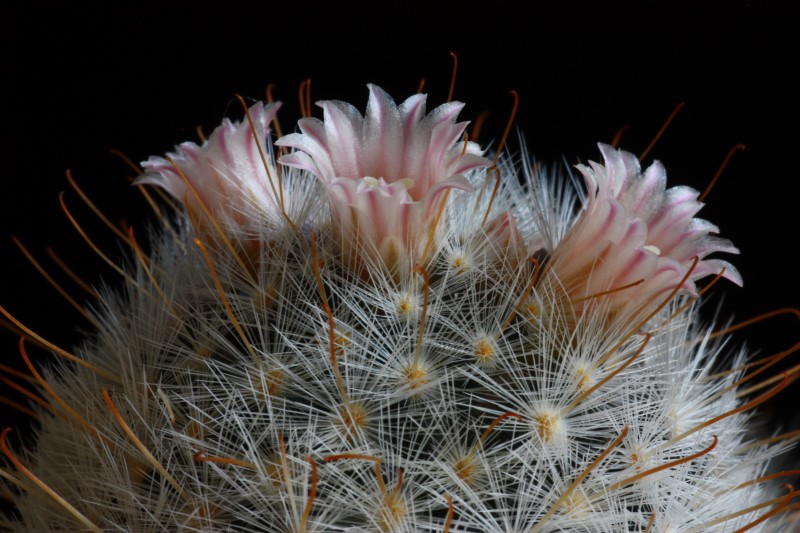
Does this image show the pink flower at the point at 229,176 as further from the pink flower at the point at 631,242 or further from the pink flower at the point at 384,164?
the pink flower at the point at 631,242

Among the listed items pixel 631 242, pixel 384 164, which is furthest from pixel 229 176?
A: pixel 631 242

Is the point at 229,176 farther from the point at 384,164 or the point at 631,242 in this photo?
the point at 631,242

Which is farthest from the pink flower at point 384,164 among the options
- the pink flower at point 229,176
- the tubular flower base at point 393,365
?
the pink flower at point 229,176

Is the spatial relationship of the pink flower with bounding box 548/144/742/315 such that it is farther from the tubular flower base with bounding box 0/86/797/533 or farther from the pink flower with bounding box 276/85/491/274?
the pink flower with bounding box 276/85/491/274

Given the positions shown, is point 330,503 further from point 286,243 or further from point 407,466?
point 286,243

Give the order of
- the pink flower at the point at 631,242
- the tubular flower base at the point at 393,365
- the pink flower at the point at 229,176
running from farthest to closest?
the pink flower at the point at 229,176 → the pink flower at the point at 631,242 → the tubular flower base at the point at 393,365

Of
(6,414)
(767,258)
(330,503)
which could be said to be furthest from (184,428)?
(767,258)

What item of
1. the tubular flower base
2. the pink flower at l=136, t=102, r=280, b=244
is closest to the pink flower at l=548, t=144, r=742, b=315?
the tubular flower base
